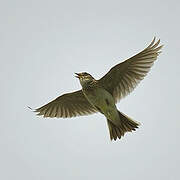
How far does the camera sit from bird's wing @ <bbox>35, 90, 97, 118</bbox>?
13.2m

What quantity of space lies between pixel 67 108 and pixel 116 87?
4.98 ft

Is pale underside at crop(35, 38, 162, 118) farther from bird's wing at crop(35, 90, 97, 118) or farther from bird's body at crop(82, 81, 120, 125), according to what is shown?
bird's body at crop(82, 81, 120, 125)

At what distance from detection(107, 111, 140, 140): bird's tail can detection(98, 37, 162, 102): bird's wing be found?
488mm

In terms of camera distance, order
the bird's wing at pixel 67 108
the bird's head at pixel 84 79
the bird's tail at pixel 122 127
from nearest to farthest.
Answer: the bird's head at pixel 84 79, the bird's tail at pixel 122 127, the bird's wing at pixel 67 108

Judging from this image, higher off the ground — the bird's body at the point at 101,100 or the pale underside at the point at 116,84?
A: the pale underside at the point at 116,84

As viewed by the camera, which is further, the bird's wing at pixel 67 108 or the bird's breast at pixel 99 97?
the bird's wing at pixel 67 108

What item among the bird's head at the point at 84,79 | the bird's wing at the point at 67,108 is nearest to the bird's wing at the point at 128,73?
the bird's head at the point at 84,79

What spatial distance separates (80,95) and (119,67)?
134cm

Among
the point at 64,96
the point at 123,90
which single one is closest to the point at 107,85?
the point at 123,90

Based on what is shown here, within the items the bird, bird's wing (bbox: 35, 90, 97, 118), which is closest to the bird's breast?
the bird

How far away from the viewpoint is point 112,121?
1239cm

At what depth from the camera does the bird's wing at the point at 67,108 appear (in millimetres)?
13159

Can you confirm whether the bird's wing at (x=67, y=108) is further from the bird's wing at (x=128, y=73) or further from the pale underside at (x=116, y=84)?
the bird's wing at (x=128, y=73)

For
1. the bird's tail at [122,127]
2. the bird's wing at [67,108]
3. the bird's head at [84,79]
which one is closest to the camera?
the bird's head at [84,79]
